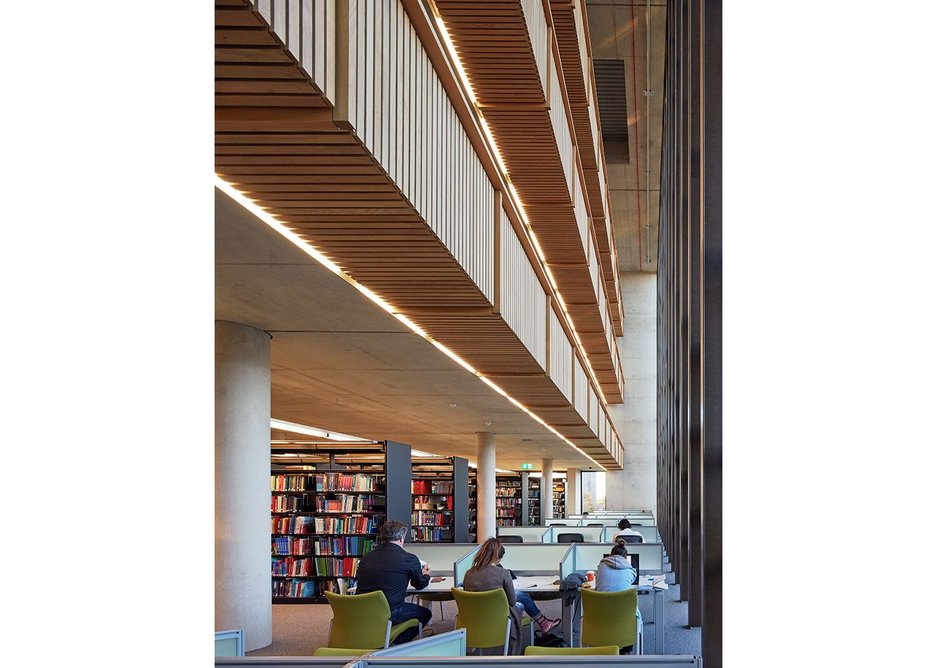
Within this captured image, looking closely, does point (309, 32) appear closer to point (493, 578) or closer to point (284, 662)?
point (284, 662)

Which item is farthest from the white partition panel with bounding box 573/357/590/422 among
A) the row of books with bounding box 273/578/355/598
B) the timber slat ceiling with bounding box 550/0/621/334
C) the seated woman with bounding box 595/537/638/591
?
the seated woman with bounding box 595/537/638/591

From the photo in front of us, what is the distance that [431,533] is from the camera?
19594 millimetres

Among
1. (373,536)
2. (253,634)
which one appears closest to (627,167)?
(373,536)

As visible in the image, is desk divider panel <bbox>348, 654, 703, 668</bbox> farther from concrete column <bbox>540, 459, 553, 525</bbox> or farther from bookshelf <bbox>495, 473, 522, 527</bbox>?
bookshelf <bbox>495, 473, 522, 527</bbox>

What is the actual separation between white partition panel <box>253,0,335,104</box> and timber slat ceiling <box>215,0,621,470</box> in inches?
1.0

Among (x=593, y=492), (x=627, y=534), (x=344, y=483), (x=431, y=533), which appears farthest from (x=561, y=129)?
(x=593, y=492)

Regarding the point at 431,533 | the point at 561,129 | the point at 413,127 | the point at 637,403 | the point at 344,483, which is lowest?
the point at 431,533

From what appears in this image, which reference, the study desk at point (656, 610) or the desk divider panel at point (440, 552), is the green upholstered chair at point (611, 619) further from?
the desk divider panel at point (440, 552)

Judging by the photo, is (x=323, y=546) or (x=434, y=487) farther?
(x=434, y=487)

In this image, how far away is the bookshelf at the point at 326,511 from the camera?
1266 cm

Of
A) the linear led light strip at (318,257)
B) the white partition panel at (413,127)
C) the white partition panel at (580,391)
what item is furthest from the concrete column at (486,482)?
the white partition panel at (413,127)

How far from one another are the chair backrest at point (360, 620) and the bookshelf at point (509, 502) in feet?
74.7

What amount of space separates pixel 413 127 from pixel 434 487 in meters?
17.2

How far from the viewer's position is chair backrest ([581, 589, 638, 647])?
679cm
